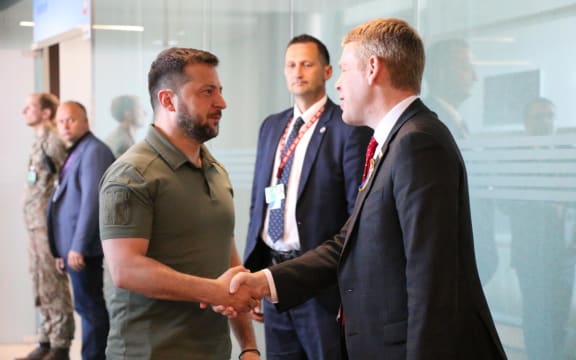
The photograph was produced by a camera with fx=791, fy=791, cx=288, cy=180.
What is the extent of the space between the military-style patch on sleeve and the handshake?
33cm

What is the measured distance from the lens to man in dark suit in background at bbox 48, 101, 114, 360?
509 cm

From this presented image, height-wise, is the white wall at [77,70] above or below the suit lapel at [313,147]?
above

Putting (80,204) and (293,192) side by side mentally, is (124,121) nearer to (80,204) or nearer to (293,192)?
(80,204)

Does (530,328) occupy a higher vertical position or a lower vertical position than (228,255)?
lower

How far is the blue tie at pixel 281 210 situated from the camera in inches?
137

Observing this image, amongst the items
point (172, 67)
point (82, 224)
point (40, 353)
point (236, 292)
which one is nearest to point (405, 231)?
point (236, 292)

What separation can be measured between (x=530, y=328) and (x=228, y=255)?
47.7 inches

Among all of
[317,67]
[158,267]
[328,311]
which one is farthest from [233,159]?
[158,267]

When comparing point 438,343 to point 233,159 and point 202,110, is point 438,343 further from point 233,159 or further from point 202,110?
point 233,159

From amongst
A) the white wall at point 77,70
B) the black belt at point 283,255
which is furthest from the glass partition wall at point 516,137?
the white wall at point 77,70

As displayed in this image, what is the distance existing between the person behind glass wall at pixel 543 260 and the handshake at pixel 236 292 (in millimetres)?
1007

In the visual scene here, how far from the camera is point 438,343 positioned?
1859 millimetres

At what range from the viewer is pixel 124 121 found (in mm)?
6504

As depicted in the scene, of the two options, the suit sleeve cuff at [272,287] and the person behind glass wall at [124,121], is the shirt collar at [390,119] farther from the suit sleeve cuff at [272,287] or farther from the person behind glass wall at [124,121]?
the person behind glass wall at [124,121]
